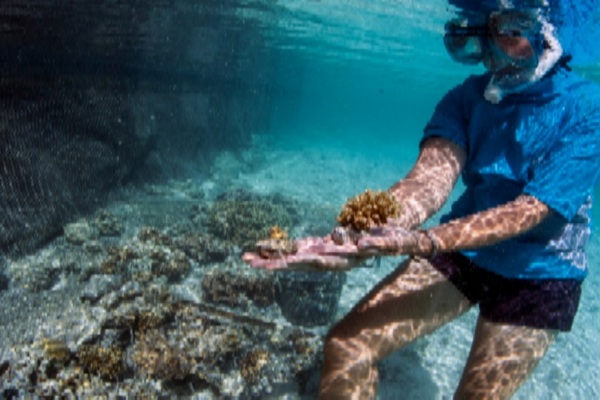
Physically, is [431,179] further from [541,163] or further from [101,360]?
[101,360]

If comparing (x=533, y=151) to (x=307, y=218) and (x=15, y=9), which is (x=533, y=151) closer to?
(x=307, y=218)

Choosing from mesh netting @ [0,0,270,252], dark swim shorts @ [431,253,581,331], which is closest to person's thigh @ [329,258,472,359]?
dark swim shorts @ [431,253,581,331]

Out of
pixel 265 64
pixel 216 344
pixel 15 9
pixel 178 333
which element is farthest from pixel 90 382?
pixel 265 64

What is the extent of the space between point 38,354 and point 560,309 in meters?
5.89

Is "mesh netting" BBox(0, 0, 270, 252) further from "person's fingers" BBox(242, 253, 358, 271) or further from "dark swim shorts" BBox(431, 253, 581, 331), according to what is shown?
"dark swim shorts" BBox(431, 253, 581, 331)

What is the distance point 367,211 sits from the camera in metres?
3.11

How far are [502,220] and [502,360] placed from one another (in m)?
1.33

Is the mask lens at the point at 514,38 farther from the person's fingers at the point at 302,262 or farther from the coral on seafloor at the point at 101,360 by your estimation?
the coral on seafloor at the point at 101,360

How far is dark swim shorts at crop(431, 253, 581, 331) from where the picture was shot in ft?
12.1

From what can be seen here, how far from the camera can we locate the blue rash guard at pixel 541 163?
330 centimetres

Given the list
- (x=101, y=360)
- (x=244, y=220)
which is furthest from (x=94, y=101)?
(x=101, y=360)

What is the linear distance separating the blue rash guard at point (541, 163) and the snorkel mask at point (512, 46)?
8.1 inches

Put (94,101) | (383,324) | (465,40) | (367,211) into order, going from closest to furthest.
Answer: (367,211) → (383,324) → (465,40) → (94,101)

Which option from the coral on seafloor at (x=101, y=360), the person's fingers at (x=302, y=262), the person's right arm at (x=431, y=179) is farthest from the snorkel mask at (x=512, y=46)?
the coral on seafloor at (x=101, y=360)
